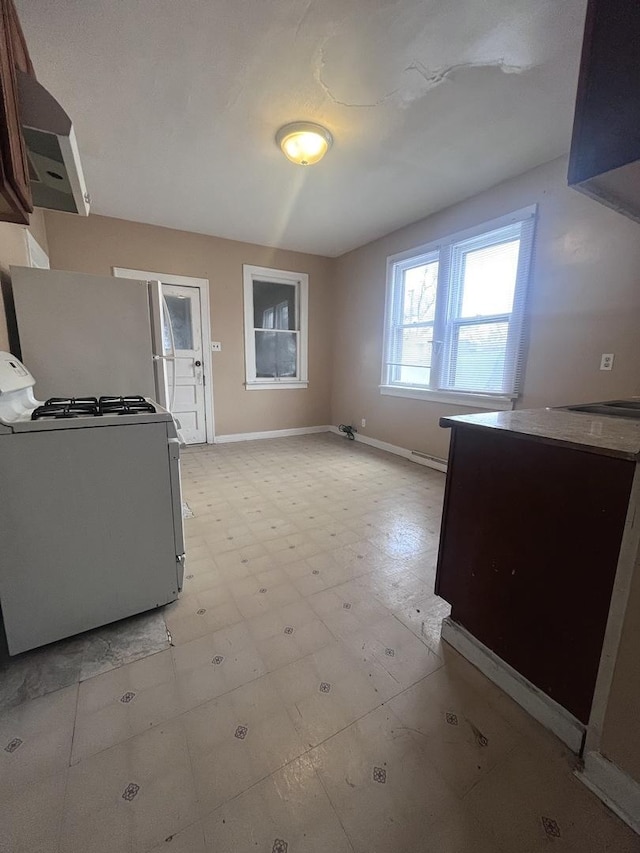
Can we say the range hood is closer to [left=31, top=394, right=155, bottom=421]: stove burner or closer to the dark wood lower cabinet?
[left=31, top=394, right=155, bottom=421]: stove burner

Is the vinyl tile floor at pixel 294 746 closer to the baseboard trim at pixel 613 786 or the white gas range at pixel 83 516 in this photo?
the baseboard trim at pixel 613 786

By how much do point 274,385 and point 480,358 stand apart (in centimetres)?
286

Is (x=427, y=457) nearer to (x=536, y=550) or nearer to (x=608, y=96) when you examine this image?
(x=536, y=550)

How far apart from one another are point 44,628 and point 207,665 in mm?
668

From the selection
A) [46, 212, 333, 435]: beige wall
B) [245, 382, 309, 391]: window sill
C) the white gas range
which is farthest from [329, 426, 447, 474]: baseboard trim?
the white gas range

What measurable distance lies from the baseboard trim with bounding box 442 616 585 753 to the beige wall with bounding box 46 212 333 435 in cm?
Result: 395

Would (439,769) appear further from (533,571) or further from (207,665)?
(207,665)

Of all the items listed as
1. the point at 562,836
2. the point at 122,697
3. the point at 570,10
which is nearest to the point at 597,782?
the point at 562,836

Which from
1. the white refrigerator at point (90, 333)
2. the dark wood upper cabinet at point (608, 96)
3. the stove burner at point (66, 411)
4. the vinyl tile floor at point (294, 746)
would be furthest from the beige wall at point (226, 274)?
the dark wood upper cabinet at point (608, 96)

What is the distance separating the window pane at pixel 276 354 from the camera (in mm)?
4914

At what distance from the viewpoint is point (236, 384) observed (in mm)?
4762

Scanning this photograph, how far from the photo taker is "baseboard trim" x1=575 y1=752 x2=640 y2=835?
0.88 m

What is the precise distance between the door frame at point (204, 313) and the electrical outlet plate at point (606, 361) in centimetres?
406

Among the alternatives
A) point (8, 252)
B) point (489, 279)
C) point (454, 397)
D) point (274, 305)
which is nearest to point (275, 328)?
point (274, 305)
